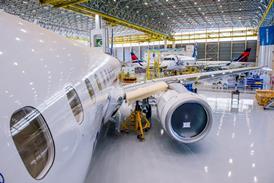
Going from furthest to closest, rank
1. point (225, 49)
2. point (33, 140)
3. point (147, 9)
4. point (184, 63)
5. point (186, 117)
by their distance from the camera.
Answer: point (225, 49) → point (184, 63) → point (147, 9) → point (186, 117) → point (33, 140)

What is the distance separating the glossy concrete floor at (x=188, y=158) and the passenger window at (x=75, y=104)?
1.84 m

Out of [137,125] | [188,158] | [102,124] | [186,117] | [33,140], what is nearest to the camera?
[33,140]

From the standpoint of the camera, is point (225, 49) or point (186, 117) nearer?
point (186, 117)

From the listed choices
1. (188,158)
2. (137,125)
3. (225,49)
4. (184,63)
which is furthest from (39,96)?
(225,49)

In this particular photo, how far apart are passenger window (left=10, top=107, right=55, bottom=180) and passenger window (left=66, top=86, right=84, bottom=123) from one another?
464mm

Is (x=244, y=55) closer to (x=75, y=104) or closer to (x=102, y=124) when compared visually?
(x=102, y=124)

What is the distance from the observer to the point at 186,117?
15.2 feet

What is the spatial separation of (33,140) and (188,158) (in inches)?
136

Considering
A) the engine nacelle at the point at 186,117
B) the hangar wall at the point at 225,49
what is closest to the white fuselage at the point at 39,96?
the engine nacelle at the point at 186,117

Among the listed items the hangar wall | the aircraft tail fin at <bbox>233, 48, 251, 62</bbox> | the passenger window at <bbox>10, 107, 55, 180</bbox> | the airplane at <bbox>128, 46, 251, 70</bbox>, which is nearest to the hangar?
the passenger window at <bbox>10, 107, 55, 180</bbox>

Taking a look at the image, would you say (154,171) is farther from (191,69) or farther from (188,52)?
(188,52)

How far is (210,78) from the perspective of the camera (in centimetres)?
733

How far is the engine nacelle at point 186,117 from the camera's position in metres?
4.12

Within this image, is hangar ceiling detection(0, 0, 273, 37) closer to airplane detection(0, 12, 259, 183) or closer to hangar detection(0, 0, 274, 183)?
hangar detection(0, 0, 274, 183)
